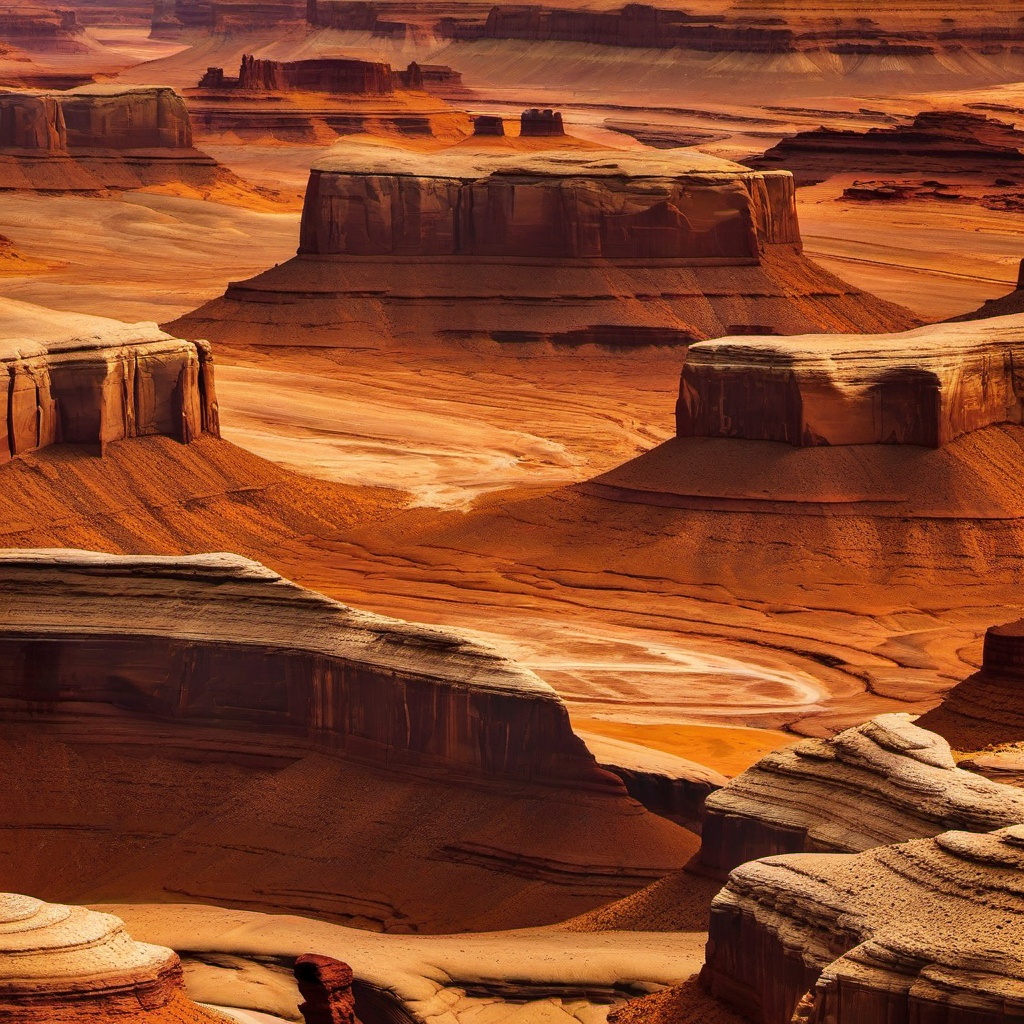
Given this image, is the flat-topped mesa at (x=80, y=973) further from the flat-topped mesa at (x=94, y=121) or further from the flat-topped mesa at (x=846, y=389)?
the flat-topped mesa at (x=94, y=121)

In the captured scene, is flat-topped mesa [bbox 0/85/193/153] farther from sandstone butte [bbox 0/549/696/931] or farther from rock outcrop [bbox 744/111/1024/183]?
sandstone butte [bbox 0/549/696/931]

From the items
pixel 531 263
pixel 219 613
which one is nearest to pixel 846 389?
pixel 219 613

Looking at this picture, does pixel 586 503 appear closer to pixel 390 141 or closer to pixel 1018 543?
pixel 1018 543

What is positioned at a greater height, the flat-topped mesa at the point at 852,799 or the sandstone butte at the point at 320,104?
the flat-topped mesa at the point at 852,799

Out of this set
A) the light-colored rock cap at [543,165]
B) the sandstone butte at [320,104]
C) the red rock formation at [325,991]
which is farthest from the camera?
the sandstone butte at [320,104]

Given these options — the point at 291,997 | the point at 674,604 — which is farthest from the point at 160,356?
the point at 291,997

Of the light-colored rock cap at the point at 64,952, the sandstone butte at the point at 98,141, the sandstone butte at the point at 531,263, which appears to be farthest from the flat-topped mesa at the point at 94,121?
the light-colored rock cap at the point at 64,952

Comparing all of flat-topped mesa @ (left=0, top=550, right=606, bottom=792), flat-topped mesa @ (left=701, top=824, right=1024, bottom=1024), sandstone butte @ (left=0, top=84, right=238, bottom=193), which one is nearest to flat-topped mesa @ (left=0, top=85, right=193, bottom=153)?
sandstone butte @ (left=0, top=84, right=238, bottom=193)

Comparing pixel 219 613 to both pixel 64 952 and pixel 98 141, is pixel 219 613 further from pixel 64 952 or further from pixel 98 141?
pixel 98 141
